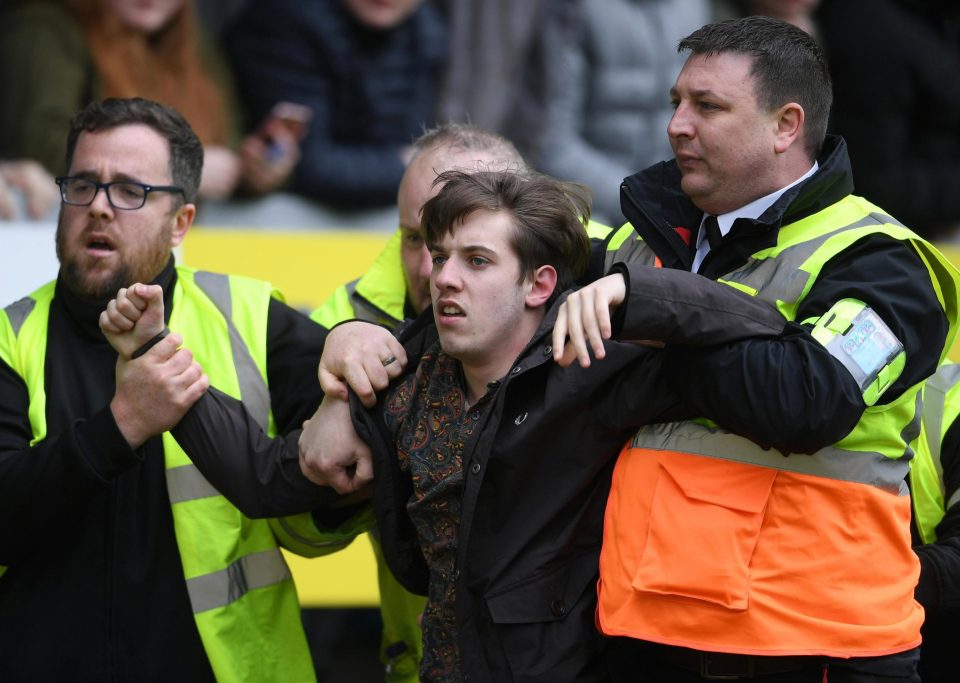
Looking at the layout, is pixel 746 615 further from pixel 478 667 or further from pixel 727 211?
pixel 727 211

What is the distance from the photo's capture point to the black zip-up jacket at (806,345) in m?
2.35

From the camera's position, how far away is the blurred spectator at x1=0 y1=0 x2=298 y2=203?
200 inches

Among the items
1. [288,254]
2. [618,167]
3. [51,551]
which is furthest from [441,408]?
[618,167]

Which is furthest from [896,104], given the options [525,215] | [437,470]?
[437,470]

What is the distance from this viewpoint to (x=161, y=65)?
524cm

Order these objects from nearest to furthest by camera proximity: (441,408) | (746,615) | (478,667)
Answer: (746,615) → (478,667) → (441,408)

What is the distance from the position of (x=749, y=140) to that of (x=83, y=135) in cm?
158

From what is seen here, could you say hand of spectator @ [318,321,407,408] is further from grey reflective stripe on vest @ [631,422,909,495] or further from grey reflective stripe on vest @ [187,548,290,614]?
grey reflective stripe on vest @ [631,422,909,495]

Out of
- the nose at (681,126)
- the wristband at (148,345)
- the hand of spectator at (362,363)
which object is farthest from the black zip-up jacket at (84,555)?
the nose at (681,126)

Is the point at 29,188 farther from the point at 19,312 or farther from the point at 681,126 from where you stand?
the point at 681,126

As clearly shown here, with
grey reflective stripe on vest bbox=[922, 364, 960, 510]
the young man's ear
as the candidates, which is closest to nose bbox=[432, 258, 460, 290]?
the young man's ear

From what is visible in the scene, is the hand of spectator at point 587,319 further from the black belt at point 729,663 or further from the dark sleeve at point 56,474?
the dark sleeve at point 56,474

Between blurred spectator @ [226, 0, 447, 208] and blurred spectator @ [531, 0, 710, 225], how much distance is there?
517mm

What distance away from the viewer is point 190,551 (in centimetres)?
300
